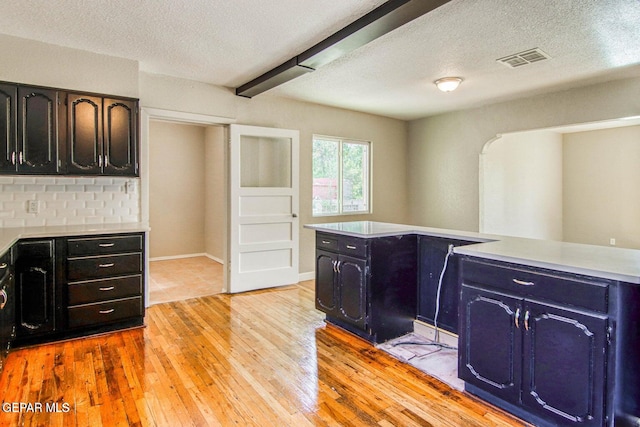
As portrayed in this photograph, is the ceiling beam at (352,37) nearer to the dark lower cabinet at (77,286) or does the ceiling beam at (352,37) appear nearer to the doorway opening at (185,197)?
the dark lower cabinet at (77,286)

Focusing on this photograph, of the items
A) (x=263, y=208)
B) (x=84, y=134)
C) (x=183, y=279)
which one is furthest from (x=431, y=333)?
(x=183, y=279)

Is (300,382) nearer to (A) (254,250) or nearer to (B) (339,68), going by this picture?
(A) (254,250)

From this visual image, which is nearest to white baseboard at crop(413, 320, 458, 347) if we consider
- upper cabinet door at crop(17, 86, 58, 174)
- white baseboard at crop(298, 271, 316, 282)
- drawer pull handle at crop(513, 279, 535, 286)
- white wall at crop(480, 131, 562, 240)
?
drawer pull handle at crop(513, 279, 535, 286)

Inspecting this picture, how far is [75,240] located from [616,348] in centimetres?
366

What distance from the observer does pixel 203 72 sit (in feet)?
13.0

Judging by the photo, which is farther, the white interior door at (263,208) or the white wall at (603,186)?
the white wall at (603,186)

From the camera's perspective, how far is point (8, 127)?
2.95 meters

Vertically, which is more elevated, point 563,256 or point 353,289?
point 563,256

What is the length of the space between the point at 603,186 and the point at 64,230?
8.29 meters

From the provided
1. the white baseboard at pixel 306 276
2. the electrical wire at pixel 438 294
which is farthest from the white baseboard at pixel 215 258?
the electrical wire at pixel 438 294

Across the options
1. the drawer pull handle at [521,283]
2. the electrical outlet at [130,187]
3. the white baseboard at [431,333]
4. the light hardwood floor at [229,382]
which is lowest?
the light hardwood floor at [229,382]

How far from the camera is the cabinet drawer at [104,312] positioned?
10.1ft

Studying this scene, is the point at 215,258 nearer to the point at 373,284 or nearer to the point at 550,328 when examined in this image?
the point at 373,284

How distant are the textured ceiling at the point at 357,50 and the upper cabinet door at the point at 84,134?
1.71 ft
